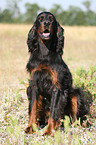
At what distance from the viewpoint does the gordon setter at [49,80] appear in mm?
2943

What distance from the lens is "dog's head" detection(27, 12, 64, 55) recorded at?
9.75 feet

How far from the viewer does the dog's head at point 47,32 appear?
2.97 metres

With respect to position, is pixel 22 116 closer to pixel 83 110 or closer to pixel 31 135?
pixel 31 135

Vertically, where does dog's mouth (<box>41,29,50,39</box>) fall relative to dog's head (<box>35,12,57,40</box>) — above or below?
below

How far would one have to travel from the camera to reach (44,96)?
3129mm

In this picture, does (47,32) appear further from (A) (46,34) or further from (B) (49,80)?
(B) (49,80)

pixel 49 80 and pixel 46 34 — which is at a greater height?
pixel 46 34

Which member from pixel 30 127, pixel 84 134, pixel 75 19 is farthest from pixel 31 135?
pixel 75 19

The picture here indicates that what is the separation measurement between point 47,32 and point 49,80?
0.59 metres

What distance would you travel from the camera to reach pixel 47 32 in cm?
302

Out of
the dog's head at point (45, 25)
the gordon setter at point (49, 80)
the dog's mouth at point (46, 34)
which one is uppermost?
the dog's head at point (45, 25)

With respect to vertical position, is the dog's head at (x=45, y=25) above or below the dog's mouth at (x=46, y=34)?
above

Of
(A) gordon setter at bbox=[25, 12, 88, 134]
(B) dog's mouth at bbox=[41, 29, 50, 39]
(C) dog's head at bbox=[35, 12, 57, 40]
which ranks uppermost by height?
(C) dog's head at bbox=[35, 12, 57, 40]

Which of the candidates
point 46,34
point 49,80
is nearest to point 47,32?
point 46,34
